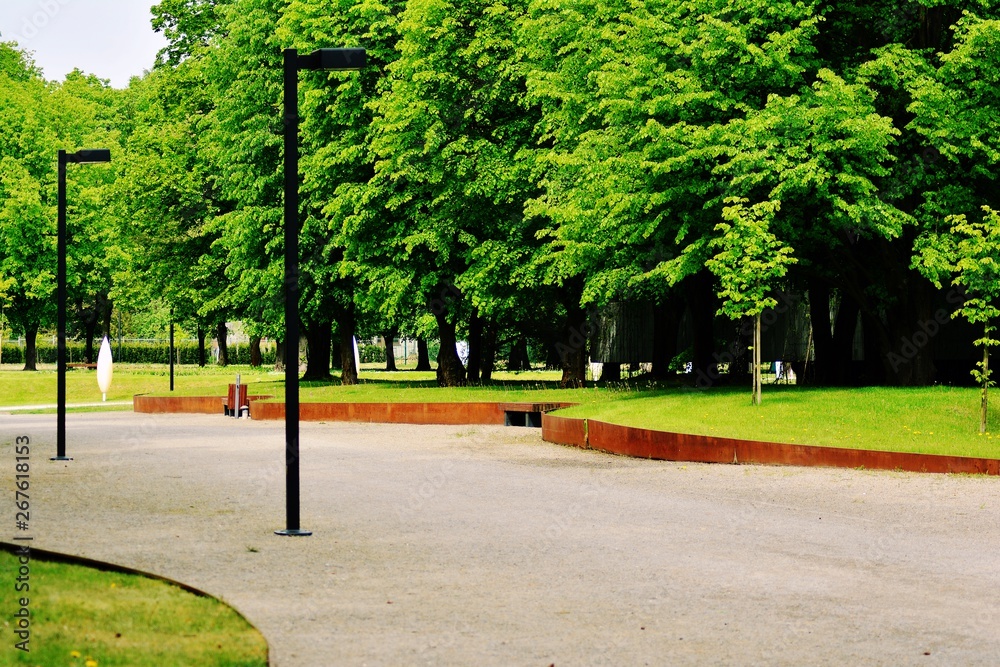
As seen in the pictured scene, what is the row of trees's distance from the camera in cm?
2641

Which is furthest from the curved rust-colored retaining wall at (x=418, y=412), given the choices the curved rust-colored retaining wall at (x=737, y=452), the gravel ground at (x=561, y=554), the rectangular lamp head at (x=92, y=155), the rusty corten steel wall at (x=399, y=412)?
the rectangular lamp head at (x=92, y=155)

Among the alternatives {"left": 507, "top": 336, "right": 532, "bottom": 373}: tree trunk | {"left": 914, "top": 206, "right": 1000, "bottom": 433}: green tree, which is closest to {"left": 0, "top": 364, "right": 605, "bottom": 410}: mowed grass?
{"left": 914, "top": 206, "right": 1000, "bottom": 433}: green tree

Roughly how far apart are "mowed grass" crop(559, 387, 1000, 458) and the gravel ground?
6.29 ft

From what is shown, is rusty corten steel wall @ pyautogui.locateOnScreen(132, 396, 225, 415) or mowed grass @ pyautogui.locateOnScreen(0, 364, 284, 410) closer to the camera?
rusty corten steel wall @ pyautogui.locateOnScreen(132, 396, 225, 415)

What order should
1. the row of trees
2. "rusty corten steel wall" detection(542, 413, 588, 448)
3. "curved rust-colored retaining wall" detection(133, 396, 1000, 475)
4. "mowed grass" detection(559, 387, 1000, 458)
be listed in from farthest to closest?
the row of trees
"rusty corten steel wall" detection(542, 413, 588, 448)
"mowed grass" detection(559, 387, 1000, 458)
"curved rust-colored retaining wall" detection(133, 396, 1000, 475)

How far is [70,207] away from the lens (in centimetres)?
6325

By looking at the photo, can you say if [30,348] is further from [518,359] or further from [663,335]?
[663,335]

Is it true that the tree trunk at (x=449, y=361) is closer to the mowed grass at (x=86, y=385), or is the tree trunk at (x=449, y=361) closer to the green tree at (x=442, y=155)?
the green tree at (x=442, y=155)

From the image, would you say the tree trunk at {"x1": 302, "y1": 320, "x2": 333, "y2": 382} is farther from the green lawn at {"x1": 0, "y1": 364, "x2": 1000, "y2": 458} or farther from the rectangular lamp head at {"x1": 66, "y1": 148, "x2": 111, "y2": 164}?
the rectangular lamp head at {"x1": 66, "y1": 148, "x2": 111, "y2": 164}

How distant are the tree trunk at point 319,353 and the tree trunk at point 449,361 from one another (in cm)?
855

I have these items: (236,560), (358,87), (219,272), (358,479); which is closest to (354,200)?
(358,87)

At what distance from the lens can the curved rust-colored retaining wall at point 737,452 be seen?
709 inches

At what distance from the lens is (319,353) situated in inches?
1903

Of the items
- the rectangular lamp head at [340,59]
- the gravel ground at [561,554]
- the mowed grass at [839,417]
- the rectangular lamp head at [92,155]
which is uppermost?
the rectangular lamp head at [92,155]
